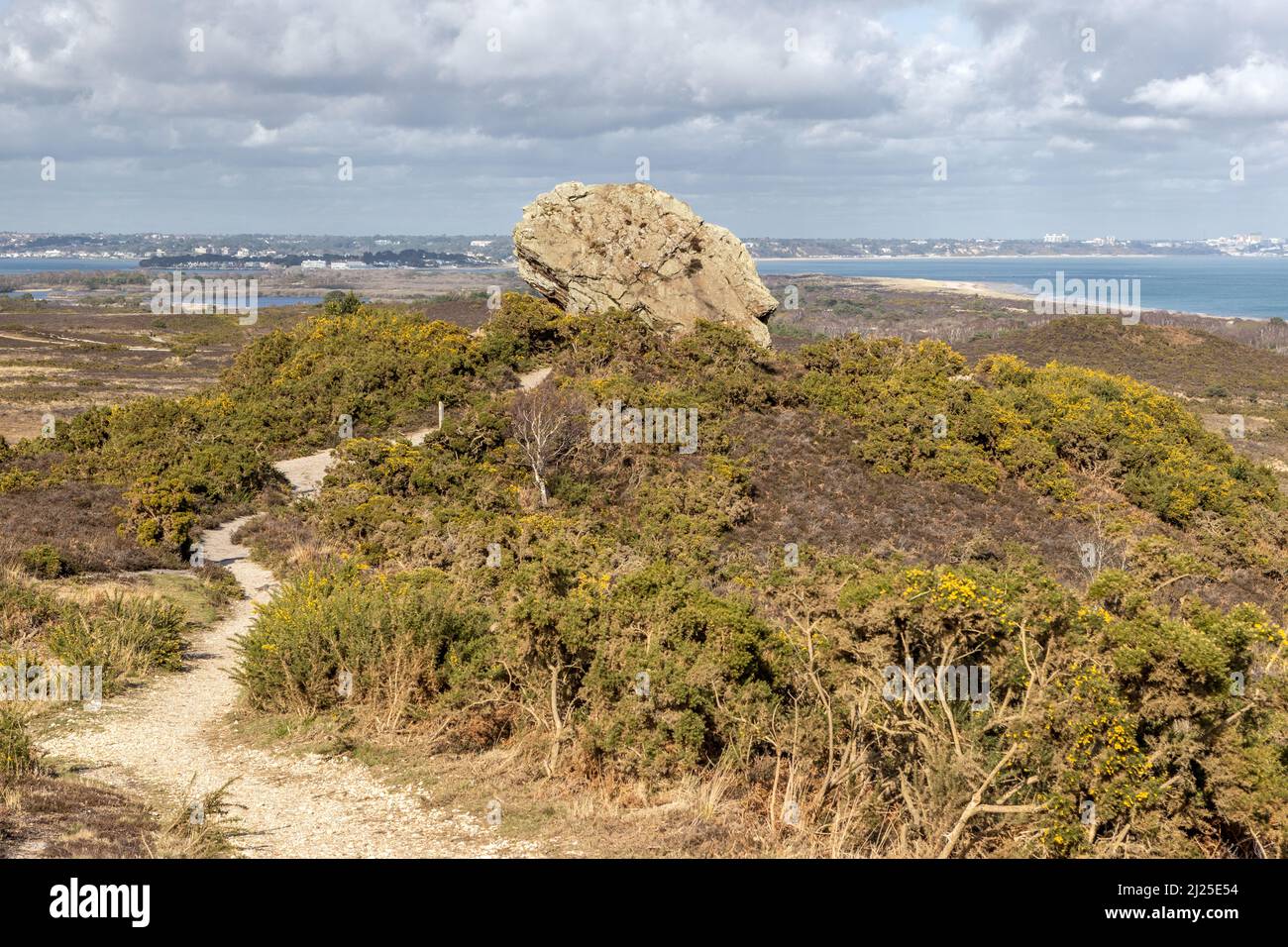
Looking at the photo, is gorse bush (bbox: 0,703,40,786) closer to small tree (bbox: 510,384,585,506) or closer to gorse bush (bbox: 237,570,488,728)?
gorse bush (bbox: 237,570,488,728)

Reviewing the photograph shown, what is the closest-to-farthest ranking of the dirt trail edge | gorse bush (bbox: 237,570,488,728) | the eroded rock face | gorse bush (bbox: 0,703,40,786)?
the dirt trail edge
gorse bush (bbox: 0,703,40,786)
gorse bush (bbox: 237,570,488,728)
the eroded rock face

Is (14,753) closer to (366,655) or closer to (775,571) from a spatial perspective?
(366,655)

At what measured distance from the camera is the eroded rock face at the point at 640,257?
29.6m

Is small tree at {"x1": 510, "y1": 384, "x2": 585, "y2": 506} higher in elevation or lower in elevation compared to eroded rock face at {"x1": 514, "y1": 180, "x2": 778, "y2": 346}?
lower

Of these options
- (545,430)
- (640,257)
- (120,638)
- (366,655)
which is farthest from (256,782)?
(640,257)

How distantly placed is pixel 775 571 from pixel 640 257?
1719 centimetres

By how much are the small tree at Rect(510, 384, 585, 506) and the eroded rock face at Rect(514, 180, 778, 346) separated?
744 cm

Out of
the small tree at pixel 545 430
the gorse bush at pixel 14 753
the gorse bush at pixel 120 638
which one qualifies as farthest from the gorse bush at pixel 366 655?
the small tree at pixel 545 430

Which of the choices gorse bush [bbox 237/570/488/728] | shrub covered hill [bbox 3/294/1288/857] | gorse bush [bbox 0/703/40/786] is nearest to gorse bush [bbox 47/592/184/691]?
shrub covered hill [bbox 3/294/1288/857]

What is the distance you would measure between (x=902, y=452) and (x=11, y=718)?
1863cm

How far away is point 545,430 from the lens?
2116cm

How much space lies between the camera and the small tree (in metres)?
20.5

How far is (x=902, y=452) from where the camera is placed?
2264 centimetres

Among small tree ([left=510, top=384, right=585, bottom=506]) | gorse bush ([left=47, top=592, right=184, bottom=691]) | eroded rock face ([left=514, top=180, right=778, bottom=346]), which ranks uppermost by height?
eroded rock face ([left=514, top=180, right=778, bottom=346])
